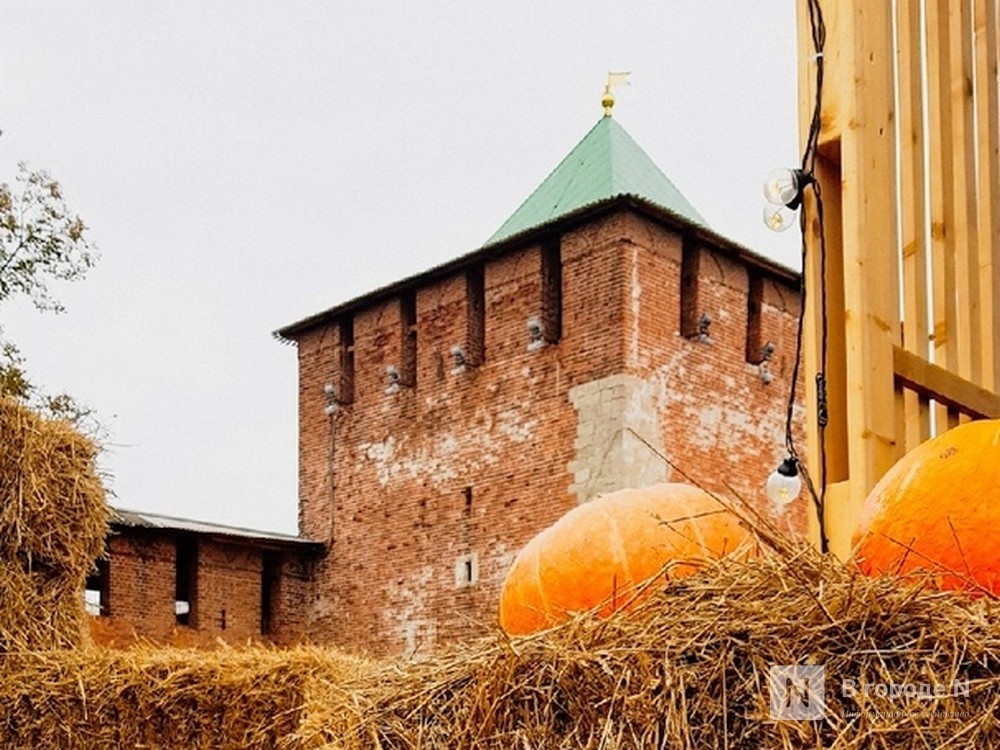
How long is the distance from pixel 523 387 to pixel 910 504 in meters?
14.6

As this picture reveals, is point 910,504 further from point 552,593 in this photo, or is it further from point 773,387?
point 773,387

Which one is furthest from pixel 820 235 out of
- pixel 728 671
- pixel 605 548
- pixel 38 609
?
pixel 38 609

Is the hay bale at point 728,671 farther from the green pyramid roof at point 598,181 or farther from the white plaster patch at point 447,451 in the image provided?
the green pyramid roof at point 598,181

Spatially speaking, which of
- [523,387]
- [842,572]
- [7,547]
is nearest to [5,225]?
[523,387]

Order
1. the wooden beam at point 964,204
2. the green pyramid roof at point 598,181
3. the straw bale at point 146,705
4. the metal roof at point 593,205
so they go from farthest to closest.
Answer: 1. the green pyramid roof at point 598,181
2. the metal roof at point 593,205
3. the straw bale at point 146,705
4. the wooden beam at point 964,204

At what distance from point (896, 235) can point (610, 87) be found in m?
16.5

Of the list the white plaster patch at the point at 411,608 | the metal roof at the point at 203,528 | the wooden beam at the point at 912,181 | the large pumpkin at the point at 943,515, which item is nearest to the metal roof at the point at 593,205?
the metal roof at the point at 203,528

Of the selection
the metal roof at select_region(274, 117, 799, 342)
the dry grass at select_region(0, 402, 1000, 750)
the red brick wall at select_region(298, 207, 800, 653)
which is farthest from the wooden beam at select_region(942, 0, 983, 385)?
the metal roof at select_region(274, 117, 799, 342)

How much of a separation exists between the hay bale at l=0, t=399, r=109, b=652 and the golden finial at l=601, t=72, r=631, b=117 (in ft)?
42.3

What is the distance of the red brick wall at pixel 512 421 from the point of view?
53.2ft

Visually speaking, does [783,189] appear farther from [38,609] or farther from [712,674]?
[38,609]

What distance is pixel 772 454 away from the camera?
17672 mm

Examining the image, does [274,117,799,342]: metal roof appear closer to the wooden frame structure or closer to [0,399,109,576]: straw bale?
[0,399,109,576]: straw bale

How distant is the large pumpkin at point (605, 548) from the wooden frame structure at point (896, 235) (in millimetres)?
342
